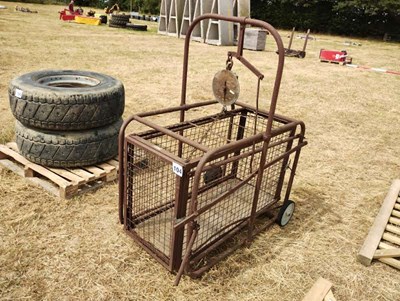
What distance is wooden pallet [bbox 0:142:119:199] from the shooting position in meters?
3.56

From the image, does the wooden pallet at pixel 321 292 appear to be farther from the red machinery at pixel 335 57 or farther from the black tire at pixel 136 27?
the black tire at pixel 136 27

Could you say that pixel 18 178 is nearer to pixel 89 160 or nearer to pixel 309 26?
pixel 89 160

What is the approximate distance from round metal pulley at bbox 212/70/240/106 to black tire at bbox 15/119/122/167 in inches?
61.6

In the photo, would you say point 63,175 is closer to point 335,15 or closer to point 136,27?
point 136,27

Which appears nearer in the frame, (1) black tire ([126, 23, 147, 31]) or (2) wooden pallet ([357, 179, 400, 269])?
(2) wooden pallet ([357, 179, 400, 269])

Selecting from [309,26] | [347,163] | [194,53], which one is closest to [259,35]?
[194,53]

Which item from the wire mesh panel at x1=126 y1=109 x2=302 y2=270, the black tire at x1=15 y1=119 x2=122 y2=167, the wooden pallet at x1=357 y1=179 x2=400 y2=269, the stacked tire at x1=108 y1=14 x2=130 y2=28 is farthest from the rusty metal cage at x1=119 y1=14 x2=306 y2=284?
the stacked tire at x1=108 y1=14 x2=130 y2=28

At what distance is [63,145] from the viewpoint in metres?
3.59

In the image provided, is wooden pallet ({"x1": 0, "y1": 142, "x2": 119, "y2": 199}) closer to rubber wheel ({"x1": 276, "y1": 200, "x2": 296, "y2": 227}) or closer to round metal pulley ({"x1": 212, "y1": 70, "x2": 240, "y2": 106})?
round metal pulley ({"x1": 212, "y1": 70, "x2": 240, "y2": 106})

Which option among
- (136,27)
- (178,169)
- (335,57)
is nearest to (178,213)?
(178,169)

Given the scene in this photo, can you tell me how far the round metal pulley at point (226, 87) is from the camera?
9.17ft

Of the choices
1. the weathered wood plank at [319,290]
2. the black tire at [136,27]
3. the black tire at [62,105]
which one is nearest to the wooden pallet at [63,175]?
the black tire at [62,105]

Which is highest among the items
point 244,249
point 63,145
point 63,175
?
point 63,145

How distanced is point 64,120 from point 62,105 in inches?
6.4
